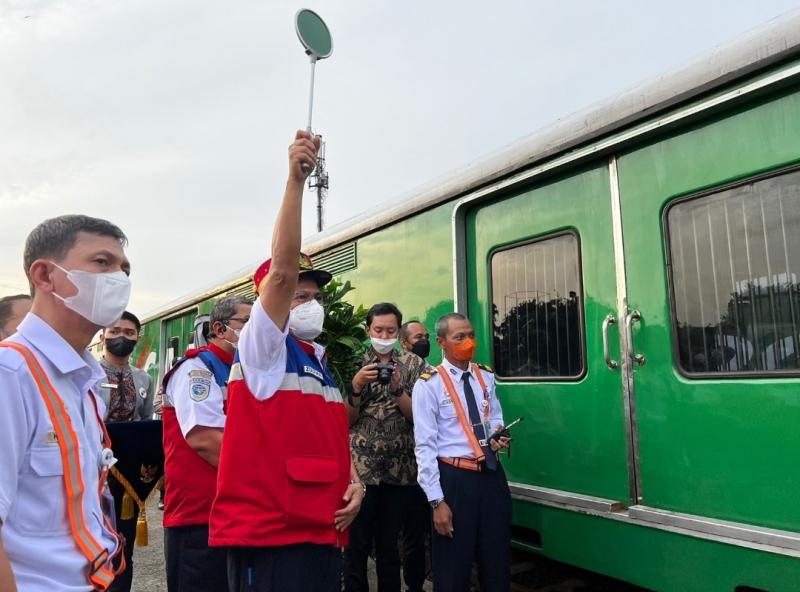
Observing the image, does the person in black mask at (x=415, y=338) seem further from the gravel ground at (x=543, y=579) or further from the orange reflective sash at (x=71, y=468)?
the orange reflective sash at (x=71, y=468)

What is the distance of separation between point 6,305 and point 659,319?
2.84 metres

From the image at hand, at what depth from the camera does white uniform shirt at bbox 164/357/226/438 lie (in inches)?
99.5

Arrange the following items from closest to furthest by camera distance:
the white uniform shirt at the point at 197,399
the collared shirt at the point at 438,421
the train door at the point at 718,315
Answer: the train door at the point at 718,315
the white uniform shirt at the point at 197,399
the collared shirt at the point at 438,421

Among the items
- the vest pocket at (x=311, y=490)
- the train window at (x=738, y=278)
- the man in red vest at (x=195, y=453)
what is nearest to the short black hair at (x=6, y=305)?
the man in red vest at (x=195, y=453)

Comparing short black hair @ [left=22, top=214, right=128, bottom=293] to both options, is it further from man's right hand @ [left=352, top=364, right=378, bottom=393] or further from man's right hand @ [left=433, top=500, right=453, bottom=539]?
man's right hand @ [left=433, top=500, right=453, bottom=539]

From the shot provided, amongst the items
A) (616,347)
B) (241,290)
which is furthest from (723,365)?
(241,290)

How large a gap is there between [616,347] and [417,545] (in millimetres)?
1754

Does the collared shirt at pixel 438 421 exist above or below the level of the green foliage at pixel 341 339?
below

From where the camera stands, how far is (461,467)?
127 inches

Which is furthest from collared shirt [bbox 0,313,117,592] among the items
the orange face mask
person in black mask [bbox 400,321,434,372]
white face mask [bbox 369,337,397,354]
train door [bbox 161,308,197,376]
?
train door [bbox 161,308,197,376]

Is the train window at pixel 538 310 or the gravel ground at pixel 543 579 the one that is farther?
the gravel ground at pixel 543 579

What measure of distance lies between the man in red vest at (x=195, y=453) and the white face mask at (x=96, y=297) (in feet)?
3.48

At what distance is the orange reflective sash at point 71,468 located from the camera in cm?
133

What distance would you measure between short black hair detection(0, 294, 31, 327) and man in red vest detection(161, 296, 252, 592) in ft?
2.37
